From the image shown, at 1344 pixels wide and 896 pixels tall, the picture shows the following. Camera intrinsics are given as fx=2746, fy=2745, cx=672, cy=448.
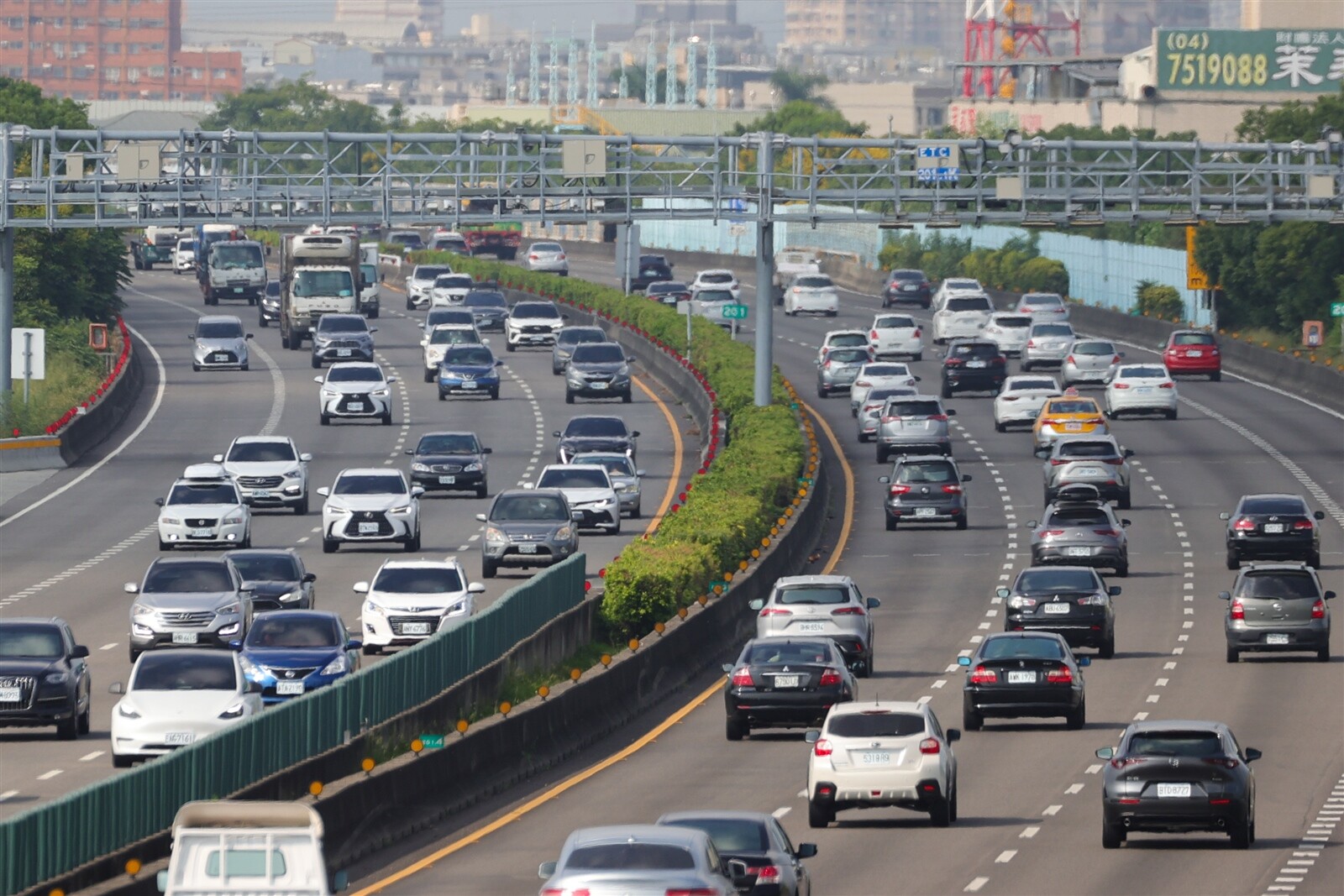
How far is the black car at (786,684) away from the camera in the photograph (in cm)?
3309

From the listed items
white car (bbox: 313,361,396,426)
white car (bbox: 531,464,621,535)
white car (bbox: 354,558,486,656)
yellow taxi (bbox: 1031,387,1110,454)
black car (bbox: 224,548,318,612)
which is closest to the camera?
white car (bbox: 354,558,486,656)

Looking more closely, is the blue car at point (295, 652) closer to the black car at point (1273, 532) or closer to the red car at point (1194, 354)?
the black car at point (1273, 532)

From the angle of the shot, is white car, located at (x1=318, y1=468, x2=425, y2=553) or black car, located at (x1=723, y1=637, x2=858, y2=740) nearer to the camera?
black car, located at (x1=723, y1=637, x2=858, y2=740)

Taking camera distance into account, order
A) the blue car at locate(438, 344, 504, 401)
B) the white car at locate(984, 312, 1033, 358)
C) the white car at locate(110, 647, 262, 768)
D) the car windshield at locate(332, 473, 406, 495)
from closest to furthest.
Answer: the white car at locate(110, 647, 262, 768), the car windshield at locate(332, 473, 406, 495), the blue car at locate(438, 344, 504, 401), the white car at locate(984, 312, 1033, 358)

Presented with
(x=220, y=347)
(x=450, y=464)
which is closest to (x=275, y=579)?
(x=450, y=464)

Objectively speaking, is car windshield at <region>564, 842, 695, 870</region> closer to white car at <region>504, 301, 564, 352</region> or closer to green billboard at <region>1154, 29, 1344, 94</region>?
white car at <region>504, 301, 564, 352</region>

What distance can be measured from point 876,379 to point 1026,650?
39.7 meters

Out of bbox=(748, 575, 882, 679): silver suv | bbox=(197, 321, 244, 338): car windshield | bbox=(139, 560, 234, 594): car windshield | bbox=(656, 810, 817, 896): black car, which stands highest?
bbox=(197, 321, 244, 338): car windshield

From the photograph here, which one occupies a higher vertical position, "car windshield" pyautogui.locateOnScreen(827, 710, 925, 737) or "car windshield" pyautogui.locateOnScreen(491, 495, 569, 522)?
"car windshield" pyautogui.locateOnScreen(827, 710, 925, 737)

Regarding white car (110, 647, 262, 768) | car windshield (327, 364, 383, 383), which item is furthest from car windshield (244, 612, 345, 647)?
car windshield (327, 364, 383, 383)

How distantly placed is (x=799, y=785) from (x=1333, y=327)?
64423 millimetres

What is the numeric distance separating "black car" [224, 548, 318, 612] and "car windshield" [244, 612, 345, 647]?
5.66 metres

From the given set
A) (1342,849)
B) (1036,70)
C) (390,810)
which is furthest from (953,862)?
(1036,70)

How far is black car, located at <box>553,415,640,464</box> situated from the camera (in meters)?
58.5
